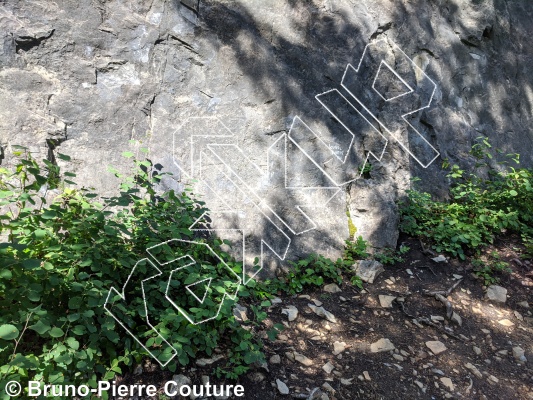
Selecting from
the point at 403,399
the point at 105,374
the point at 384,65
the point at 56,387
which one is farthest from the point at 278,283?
the point at 384,65

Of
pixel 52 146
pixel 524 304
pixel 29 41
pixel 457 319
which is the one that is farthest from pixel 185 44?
pixel 524 304

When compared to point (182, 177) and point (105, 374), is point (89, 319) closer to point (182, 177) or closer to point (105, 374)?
point (105, 374)

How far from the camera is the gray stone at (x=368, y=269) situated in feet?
12.7

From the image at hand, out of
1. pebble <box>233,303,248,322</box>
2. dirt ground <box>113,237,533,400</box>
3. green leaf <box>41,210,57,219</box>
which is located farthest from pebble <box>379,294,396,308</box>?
green leaf <box>41,210,57,219</box>

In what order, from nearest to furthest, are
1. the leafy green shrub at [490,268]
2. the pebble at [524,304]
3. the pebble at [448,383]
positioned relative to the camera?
the pebble at [448,383]
the pebble at [524,304]
the leafy green shrub at [490,268]

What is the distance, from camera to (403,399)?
2664 mm

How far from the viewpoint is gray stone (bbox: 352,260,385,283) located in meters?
3.86

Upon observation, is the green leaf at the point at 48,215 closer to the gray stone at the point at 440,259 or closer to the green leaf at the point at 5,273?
the green leaf at the point at 5,273

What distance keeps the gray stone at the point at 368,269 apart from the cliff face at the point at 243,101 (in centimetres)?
26

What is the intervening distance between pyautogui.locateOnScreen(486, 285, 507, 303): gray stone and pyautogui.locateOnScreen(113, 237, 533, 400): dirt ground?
0.04 meters

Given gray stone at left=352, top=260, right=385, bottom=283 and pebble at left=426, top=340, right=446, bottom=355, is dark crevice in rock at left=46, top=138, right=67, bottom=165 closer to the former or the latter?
gray stone at left=352, top=260, right=385, bottom=283

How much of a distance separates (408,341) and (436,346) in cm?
21

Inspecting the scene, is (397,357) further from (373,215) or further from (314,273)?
(373,215)

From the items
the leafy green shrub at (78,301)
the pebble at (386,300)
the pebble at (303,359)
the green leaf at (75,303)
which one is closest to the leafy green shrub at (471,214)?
the pebble at (386,300)
